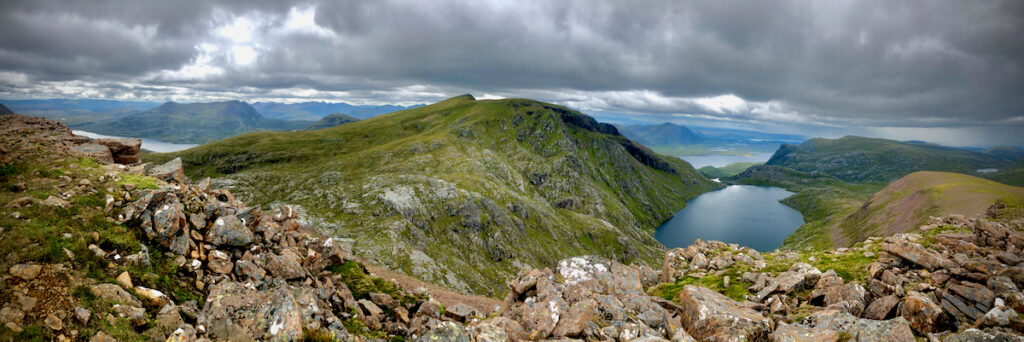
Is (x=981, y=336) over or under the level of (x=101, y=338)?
over

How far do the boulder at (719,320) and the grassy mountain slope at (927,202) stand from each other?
6354 inches

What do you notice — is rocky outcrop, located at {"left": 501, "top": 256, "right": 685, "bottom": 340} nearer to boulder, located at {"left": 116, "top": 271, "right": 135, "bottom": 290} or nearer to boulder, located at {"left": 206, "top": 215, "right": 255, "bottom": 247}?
boulder, located at {"left": 206, "top": 215, "right": 255, "bottom": 247}

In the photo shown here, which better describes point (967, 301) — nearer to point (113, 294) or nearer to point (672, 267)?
point (672, 267)

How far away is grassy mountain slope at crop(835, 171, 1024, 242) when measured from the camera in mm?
127250

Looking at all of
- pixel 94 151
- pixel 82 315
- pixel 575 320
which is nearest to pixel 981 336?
pixel 575 320

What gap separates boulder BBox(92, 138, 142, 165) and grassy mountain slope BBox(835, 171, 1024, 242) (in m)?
192

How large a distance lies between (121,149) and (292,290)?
2165cm

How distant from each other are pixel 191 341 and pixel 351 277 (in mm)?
8956

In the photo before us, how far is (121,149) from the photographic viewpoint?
24.5 metres

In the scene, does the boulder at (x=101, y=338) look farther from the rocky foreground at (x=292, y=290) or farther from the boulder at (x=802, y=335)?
the boulder at (x=802, y=335)

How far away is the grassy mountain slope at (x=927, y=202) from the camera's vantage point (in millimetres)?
127250

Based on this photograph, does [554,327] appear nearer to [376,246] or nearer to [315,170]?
[376,246]

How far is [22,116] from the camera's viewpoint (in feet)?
84.8

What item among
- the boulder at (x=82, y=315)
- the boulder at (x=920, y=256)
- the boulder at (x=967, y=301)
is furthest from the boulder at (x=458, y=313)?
the boulder at (x=920, y=256)
